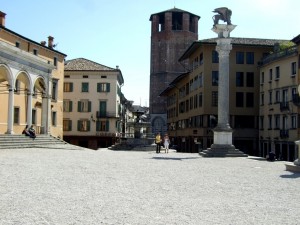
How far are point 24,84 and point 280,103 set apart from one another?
26.4 m

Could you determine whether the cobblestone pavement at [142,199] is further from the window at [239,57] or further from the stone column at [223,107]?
the window at [239,57]

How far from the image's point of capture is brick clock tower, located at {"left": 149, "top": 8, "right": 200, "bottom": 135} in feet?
307

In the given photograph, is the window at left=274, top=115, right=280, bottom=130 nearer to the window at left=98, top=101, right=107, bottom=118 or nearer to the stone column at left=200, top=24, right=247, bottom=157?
the stone column at left=200, top=24, right=247, bottom=157

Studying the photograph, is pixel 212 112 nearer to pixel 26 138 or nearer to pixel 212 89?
pixel 212 89

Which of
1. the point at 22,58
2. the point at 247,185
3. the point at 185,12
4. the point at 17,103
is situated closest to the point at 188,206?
the point at 247,185

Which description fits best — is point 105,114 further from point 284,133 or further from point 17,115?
point 284,133

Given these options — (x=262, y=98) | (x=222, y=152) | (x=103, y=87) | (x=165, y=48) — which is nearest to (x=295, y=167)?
(x=222, y=152)

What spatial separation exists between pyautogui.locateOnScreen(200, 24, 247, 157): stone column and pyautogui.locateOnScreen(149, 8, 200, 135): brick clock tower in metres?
64.3

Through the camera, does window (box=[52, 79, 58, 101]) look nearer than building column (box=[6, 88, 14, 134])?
No

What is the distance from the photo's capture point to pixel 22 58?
3338 centimetres

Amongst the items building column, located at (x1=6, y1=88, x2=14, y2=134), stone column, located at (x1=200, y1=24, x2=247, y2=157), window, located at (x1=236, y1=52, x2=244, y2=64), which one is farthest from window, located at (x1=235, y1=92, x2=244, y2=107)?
building column, located at (x1=6, y1=88, x2=14, y2=134)

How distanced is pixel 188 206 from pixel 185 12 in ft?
286

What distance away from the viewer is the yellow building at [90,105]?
216 feet

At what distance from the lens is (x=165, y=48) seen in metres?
95.5
